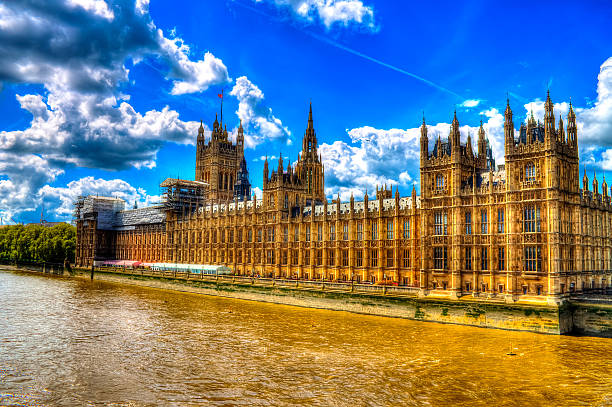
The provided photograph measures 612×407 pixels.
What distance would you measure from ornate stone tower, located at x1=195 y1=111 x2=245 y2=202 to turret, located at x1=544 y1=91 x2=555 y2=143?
125104 mm

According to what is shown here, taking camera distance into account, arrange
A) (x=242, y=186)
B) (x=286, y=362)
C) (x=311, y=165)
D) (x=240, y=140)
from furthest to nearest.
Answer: (x=240, y=140) → (x=242, y=186) → (x=311, y=165) → (x=286, y=362)

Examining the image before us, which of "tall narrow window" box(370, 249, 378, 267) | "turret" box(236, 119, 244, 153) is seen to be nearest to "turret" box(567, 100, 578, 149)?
"tall narrow window" box(370, 249, 378, 267)

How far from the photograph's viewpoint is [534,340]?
4466 centimetres

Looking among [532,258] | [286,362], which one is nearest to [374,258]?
[532,258]

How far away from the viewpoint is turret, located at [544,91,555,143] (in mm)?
52844

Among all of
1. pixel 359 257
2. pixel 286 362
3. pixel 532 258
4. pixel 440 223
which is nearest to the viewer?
pixel 286 362

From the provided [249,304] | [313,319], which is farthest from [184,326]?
[249,304]

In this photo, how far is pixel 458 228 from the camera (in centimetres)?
5925

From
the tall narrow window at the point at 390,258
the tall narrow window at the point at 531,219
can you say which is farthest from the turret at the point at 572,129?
the tall narrow window at the point at 390,258

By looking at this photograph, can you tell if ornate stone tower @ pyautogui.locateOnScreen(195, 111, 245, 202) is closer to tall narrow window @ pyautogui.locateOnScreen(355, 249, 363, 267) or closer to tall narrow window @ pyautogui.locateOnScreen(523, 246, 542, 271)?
tall narrow window @ pyautogui.locateOnScreen(355, 249, 363, 267)

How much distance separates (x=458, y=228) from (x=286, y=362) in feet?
105

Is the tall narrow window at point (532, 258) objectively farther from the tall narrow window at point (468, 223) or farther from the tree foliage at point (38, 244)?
the tree foliage at point (38, 244)

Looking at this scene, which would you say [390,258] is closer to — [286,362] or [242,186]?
[286,362]

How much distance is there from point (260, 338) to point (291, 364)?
1050 centimetres
